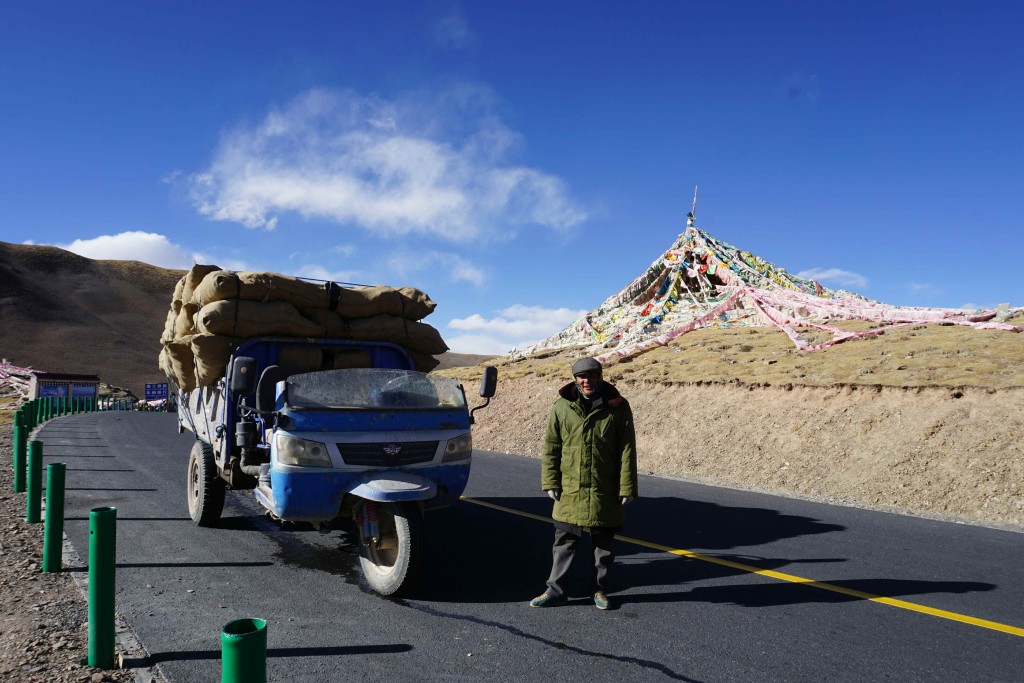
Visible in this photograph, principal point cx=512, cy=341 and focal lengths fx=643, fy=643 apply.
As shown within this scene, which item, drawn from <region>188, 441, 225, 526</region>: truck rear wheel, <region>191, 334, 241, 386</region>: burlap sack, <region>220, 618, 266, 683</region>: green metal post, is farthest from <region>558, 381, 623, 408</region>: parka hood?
<region>188, 441, 225, 526</region>: truck rear wheel

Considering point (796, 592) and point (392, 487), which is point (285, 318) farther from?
point (796, 592)

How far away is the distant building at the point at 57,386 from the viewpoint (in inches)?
1464

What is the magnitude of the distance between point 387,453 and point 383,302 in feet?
8.60

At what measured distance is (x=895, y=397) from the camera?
14.2 meters

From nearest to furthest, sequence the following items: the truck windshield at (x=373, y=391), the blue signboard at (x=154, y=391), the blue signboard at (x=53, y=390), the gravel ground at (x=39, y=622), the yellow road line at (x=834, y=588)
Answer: the gravel ground at (x=39, y=622) < the yellow road line at (x=834, y=588) < the truck windshield at (x=373, y=391) < the blue signboard at (x=53, y=390) < the blue signboard at (x=154, y=391)

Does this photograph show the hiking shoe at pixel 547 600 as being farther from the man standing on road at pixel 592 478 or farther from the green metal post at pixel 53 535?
the green metal post at pixel 53 535

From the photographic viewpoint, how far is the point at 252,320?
6836 millimetres

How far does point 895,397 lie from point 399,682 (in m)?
13.9

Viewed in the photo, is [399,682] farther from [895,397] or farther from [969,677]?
[895,397]

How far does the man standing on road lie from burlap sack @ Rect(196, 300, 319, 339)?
3430 mm

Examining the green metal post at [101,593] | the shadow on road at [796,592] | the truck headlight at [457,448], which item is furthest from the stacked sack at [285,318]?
the shadow on road at [796,592]

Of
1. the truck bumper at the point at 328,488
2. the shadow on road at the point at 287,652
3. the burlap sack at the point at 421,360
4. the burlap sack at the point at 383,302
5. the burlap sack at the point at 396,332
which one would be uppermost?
the burlap sack at the point at 383,302

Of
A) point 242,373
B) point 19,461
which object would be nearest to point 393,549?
point 242,373

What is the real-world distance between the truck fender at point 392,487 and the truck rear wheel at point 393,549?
0.15m
